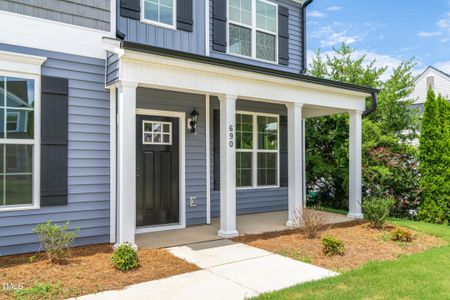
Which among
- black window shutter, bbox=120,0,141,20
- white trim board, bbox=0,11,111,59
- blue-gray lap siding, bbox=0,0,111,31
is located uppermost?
black window shutter, bbox=120,0,141,20

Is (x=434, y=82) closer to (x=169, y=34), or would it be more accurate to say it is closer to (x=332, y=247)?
(x=169, y=34)

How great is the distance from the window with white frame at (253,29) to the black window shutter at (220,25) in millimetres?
217

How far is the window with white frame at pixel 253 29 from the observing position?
801cm

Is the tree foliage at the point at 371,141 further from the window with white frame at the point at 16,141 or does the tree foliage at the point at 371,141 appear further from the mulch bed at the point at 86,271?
the window with white frame at the point at 16,141

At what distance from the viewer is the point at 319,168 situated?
10.6 meters

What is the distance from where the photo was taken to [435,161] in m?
8.51

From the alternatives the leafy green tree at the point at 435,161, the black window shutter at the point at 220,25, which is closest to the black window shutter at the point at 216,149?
the black window shutter at the point at 220,25

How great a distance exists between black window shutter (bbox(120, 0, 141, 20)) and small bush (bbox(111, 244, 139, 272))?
416 cm

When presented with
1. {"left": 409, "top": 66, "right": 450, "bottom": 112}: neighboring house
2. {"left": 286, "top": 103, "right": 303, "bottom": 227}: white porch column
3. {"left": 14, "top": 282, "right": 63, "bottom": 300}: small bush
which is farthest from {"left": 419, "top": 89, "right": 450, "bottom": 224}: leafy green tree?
{"left": 409, "top": 66, "right": 450, "bottom": 112}: neighboring house

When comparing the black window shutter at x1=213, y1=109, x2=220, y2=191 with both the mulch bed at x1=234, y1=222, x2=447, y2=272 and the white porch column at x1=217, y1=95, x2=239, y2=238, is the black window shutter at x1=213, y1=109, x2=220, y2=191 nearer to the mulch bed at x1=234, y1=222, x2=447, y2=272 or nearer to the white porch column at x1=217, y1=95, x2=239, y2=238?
Answer: the white porch column at x1=217, y1=95, x2=239, y2=238

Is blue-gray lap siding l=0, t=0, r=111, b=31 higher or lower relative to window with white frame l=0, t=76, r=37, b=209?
higher

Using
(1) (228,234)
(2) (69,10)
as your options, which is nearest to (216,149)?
(1) (228,234)

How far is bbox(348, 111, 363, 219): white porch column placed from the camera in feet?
26.2

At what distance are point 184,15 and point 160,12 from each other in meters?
0.48
